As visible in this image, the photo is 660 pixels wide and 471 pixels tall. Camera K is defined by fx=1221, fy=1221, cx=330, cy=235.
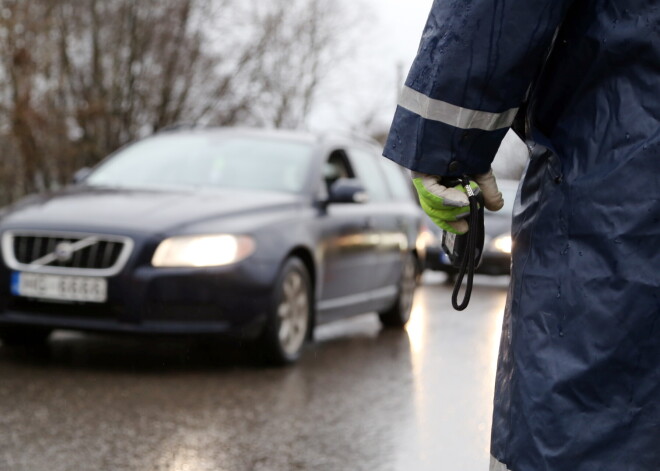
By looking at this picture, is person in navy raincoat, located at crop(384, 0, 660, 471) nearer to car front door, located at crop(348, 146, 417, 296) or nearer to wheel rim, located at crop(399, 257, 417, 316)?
car front door, located at crop(348, 146, 417, 296)

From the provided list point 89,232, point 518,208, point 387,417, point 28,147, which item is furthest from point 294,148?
point 28,147

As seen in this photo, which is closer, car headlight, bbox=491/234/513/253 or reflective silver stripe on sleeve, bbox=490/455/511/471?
reflective silver stripe on sleeve, bbox=490/455/511/471

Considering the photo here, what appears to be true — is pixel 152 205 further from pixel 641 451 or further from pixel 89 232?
pixel 641 451

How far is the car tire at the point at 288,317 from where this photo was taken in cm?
707

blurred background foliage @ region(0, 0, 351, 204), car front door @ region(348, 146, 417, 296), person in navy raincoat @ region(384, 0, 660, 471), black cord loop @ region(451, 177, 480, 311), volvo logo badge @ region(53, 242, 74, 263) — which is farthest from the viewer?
blurred background foliage @ region(0, 0, 351, 204)

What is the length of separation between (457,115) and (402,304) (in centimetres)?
760

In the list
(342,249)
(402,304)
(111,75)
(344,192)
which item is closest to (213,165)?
(344,192)

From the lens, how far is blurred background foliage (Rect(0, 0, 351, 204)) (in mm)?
21344

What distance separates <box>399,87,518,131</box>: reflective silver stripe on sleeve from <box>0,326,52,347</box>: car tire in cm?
529

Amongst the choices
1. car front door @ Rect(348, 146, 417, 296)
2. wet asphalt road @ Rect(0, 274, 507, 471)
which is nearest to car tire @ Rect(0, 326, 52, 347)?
wet asphalt road @ Rect(0, 274, 507, 471)

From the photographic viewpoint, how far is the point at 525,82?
2271 mm

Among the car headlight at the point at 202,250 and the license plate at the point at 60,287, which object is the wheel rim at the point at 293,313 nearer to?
the car headlight at the point at 202,250

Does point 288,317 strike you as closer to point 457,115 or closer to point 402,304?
point 402,304

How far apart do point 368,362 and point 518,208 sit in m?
5.33
